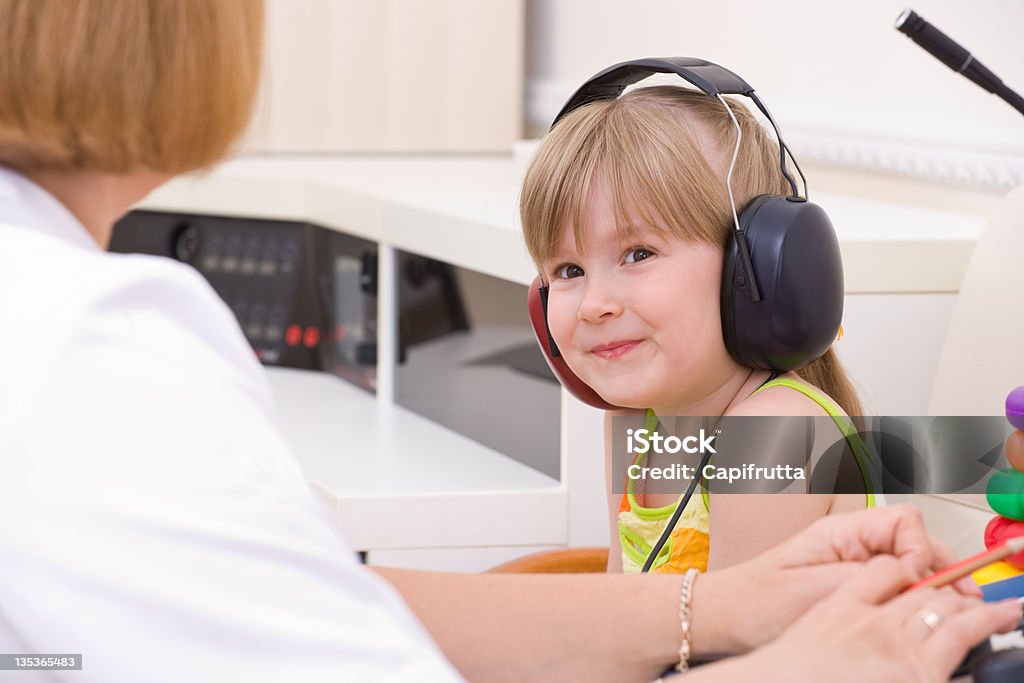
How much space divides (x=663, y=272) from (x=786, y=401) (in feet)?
A: 0.45

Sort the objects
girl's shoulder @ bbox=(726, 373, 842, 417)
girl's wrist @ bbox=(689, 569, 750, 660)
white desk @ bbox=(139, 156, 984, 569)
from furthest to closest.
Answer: white desk @ bbox=(139, 156, 984, 569), girl's shoulder @ bbox=(726, 373, 842, 417), girl's wrist @ bbox=(689, 569, 750, 660)

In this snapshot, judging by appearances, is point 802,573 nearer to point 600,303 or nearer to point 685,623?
point 685,623

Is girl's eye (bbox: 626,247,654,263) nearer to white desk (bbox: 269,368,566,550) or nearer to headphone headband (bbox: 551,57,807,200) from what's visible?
headphone headband (bbox: 551,57,807,200)

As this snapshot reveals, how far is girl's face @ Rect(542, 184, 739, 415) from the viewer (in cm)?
94

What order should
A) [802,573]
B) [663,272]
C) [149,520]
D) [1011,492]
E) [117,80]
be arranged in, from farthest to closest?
[663,272] < [1011,492] < [802,573] < [117,80] < [149,520]

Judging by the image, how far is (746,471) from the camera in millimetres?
929

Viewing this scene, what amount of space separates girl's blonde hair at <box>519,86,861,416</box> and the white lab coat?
51 cm

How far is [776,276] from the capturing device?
34.4 inches

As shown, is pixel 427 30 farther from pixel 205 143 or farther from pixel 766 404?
pixel 205 143

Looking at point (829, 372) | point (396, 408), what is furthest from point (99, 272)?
point (396, 408)

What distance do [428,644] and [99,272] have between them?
0.21 m

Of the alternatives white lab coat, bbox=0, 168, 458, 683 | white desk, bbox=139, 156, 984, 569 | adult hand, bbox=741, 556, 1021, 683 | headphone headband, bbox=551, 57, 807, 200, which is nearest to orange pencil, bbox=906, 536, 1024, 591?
adult hand, bbox=741, 556, 1021, 683

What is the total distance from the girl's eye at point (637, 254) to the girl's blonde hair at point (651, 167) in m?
0.01

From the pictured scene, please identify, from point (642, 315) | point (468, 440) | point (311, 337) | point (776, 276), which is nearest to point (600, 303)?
point (642, 315)
